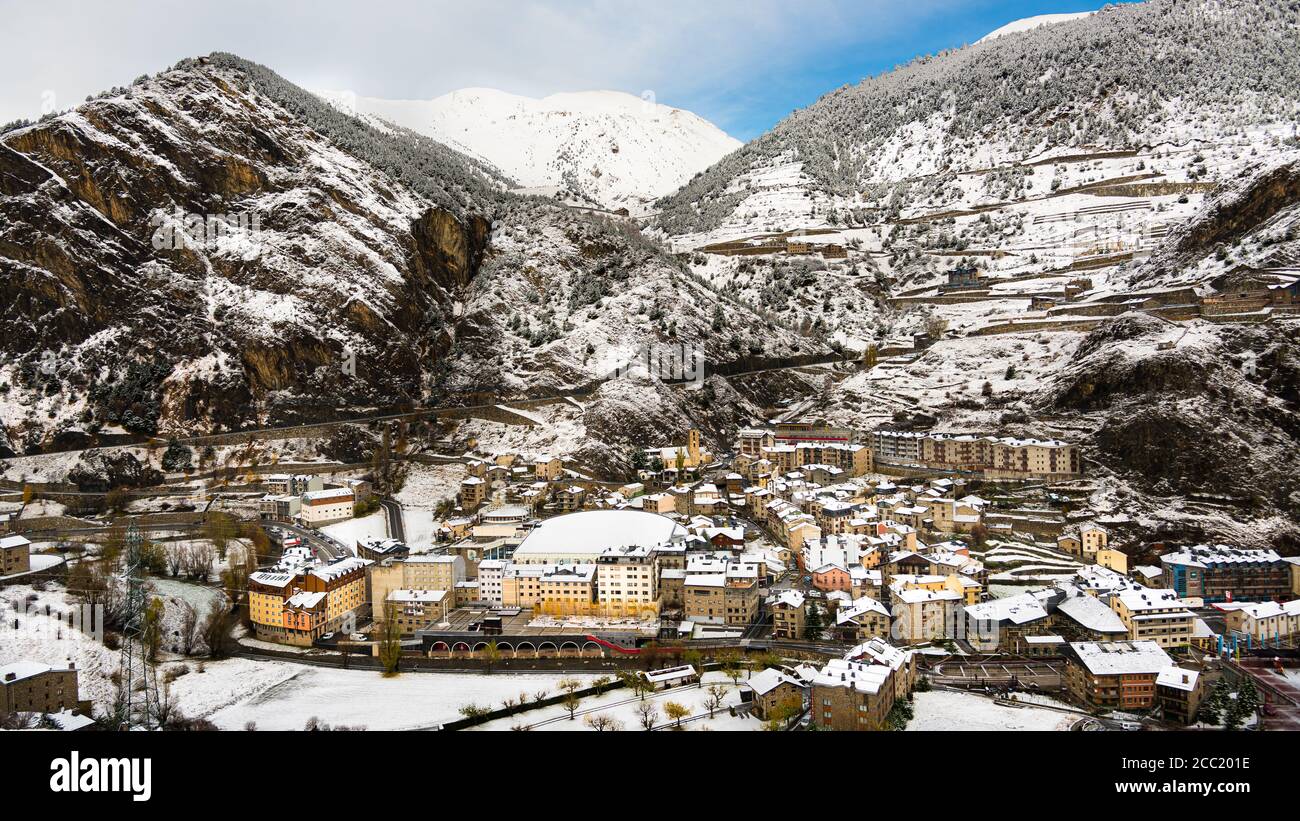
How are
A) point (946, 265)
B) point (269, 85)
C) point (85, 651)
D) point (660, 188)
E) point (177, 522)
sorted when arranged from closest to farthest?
point (85, 651) < point (177, 522) < point (269, 85) < point (946, 265) < point (660, 188)

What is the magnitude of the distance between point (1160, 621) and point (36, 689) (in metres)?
25.9

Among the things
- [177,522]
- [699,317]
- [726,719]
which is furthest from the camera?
[699,317]

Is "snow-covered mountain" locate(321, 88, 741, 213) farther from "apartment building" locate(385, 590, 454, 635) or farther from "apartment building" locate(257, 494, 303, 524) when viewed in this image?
"apartment building" locate(385, 590, 454, 635)

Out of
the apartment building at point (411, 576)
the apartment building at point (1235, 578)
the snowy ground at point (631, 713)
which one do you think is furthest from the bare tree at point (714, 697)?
the apartment building at point (1235, 578)

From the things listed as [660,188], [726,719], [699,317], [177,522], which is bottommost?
[726,719]

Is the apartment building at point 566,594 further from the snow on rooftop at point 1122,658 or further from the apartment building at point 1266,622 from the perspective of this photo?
the apartment building at point 1266,622

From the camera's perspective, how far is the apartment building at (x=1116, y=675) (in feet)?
58.4

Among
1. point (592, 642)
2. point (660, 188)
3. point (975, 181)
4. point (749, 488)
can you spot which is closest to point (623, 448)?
point (749, 488)

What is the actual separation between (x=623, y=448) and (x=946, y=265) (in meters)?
33.0

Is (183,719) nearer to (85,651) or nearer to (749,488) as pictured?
(85,651)

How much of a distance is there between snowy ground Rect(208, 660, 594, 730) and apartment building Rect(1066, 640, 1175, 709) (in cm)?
1112

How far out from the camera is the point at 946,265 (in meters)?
60.3

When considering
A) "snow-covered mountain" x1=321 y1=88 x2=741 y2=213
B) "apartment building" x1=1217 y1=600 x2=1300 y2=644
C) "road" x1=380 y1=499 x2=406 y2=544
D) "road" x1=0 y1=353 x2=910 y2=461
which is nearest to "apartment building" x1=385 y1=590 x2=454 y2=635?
"road" x1=380 y1=499 x2=406 y2=544

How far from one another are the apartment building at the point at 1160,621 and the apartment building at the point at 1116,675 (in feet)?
7.46
